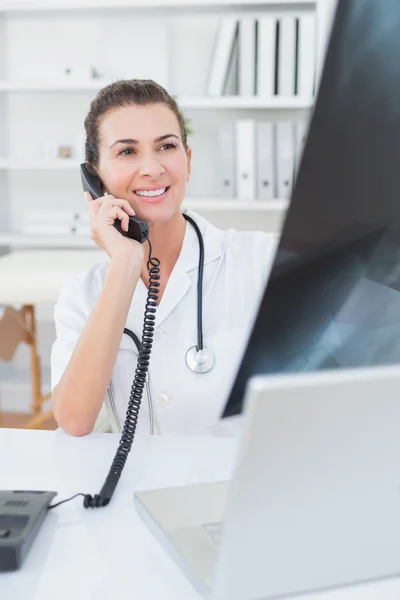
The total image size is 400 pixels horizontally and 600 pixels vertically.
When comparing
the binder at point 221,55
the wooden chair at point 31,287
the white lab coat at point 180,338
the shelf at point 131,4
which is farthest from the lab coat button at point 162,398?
the shelf at point 131,4

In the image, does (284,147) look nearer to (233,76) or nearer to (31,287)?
(233,76)

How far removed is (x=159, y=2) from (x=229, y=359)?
7.86 feet

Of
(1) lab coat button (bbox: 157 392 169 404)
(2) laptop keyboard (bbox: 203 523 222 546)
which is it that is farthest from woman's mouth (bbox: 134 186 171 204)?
(2) laptop keyboard (bbox: 203 523 222 546)

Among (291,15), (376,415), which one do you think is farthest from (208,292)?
(291,15)

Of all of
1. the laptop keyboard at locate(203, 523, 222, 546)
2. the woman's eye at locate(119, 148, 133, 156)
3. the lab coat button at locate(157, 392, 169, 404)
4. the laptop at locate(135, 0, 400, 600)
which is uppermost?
the woman's eye at locate(119, 148, 133, 156)

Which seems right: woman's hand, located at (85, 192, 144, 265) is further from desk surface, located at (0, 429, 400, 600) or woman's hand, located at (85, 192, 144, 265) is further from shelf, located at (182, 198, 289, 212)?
shelf, located at (182, 198, 289, 212)

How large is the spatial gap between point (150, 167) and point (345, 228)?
106cm

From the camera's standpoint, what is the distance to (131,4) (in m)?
3.23

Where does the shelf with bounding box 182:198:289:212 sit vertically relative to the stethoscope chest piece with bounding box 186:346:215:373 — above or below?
above

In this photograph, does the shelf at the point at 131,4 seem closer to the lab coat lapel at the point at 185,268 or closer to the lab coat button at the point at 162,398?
the lab coat lapel at the point at 185,268

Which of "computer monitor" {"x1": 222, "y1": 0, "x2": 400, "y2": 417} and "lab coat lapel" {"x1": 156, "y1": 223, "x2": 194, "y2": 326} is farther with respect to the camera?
"lab coat lapel" {"x1": 156, "y1": 223, "x2": 194, "y2": 326}

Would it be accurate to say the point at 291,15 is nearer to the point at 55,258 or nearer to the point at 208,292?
the point at 55,258

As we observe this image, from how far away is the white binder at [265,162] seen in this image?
3129 millimetres

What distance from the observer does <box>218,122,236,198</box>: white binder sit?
318 centimetres
